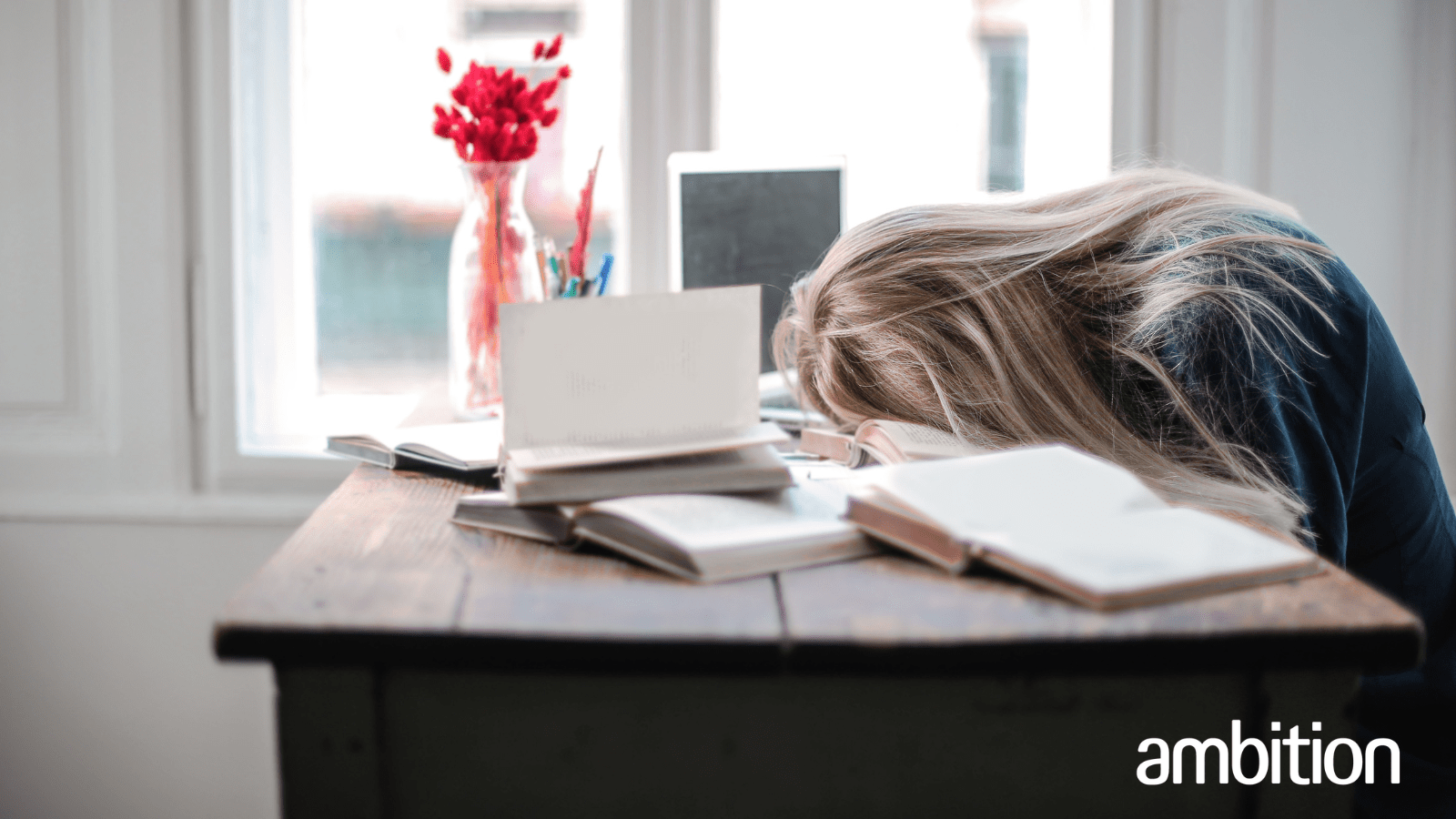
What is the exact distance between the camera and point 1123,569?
21.9 inches

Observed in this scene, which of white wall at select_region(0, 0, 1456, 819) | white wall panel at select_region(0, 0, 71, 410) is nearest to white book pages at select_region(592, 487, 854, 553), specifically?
white wall at select_region(0, 0, 1456, 819)

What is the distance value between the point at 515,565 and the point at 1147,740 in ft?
1.19

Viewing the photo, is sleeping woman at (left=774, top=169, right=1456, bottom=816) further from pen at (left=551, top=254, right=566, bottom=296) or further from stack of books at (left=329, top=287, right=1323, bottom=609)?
pen at (left=551, top=254, right=566, bottom=296)

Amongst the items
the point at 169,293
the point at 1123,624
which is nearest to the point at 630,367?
the point at 1123,624

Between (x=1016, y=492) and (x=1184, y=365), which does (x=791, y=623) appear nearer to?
(x=1016, y=492)

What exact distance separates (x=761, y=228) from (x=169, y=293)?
1.00 metres

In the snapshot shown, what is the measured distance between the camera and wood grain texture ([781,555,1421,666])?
51 centimetres

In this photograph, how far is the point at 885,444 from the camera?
843 millimetres

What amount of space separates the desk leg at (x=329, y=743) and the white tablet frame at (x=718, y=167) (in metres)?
0.80

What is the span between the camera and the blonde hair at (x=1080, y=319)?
79cm

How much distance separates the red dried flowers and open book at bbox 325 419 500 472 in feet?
1.35

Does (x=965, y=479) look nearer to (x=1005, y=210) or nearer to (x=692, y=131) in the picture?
(x=1005, y=210)

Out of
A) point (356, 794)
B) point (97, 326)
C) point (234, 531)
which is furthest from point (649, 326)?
point (97, 326)

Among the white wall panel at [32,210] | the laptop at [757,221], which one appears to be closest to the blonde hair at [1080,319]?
the laptop at [757,221]
